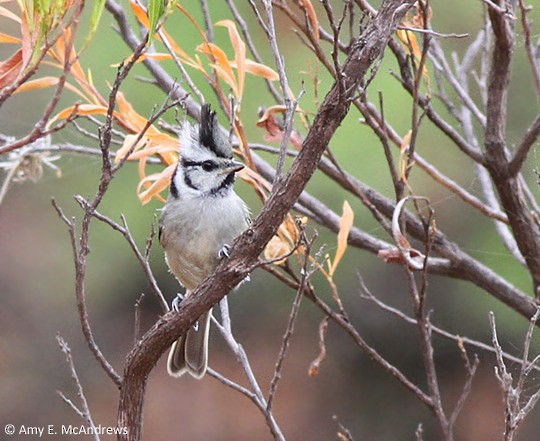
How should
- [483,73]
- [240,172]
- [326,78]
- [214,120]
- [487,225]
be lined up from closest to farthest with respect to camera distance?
[240,172]
[214,120]
[483,73]
[326,78]
[487,225]

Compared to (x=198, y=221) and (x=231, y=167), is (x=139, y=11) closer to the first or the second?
(x=231, y=167)

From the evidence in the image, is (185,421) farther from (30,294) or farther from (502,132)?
(502,132)

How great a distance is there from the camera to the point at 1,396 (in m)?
3.64

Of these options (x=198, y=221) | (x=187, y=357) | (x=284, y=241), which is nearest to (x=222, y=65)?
(x=284, y=241)

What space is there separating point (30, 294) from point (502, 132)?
2.54 meters

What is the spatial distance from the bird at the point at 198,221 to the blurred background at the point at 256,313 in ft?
2.54

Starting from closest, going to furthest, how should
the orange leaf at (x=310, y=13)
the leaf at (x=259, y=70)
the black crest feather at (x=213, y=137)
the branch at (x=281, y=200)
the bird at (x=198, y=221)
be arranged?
the branch at (x=281, y=200) → the orange leaf at (x=310, y=13) → the leaf at (x=259, y=70) → the black crest feather at (x=213, y=137) → the bird at (x=198, y=221)

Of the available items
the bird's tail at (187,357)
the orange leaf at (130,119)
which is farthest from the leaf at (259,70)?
the bird's tail at (187,357)

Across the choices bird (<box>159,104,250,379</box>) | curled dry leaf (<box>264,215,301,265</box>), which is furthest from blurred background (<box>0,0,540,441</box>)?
curled dry leaf (<box>264,215,301,265</box>)

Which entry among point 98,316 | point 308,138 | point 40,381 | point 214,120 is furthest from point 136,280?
point 308,138

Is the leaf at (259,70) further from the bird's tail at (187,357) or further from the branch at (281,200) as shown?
the bird's tail at (187,357)

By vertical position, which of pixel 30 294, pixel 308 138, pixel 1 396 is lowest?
pixel 1 396

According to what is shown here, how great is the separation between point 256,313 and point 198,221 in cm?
166

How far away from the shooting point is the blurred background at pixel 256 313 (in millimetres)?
2836
